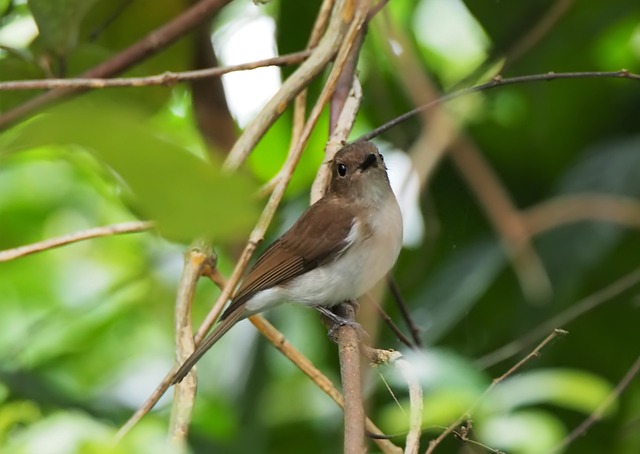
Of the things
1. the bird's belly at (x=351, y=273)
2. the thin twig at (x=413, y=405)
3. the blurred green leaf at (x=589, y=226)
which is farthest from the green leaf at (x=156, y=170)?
the blurred green leaf at (x=589, y=226)

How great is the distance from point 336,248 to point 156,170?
288 cm

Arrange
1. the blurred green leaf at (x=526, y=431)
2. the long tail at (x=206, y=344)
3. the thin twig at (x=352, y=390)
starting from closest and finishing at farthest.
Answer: the thin twig at (x=352, y=390) → the long tail at (x=206, y=344) → the blurred green leaf at (x=526, y=431)

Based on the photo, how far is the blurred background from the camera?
2965 millimetres

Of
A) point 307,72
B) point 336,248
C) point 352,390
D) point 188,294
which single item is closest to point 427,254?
point 336,248

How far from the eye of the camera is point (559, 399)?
335 centimetres

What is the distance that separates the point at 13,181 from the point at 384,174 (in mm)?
1846

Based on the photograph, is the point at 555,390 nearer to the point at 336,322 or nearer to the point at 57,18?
the point at 336,322

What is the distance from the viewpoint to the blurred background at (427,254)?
2.96m

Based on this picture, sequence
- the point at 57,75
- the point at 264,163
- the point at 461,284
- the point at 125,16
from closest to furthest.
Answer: the point at 57,75 → the point at 461,284 → the point at 125,16 → the point at 264,163

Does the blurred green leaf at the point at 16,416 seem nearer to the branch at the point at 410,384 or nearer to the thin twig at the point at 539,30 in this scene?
the branch at the point at 410,384

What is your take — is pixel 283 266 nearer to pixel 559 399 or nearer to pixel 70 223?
pixel 559 399

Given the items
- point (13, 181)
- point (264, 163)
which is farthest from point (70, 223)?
point (264, 163)

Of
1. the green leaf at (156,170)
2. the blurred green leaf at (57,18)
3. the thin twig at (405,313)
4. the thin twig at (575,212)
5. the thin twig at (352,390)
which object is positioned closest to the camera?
the green leaf at (156,170)

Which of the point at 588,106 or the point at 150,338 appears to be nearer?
the point at 588,106
